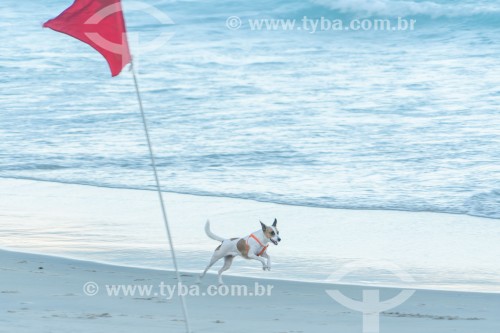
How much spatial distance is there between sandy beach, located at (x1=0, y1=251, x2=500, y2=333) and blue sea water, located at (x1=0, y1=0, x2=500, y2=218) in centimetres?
319

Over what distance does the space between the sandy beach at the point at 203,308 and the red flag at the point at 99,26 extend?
1.49 metres

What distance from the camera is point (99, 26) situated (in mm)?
6156

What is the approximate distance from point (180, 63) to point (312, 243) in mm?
14823

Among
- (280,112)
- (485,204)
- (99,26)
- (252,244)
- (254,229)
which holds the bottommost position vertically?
(280,112)

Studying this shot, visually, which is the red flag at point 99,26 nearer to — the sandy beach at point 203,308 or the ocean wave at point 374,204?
the sandy beach at point 203,308

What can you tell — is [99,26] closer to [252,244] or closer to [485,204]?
[252,244]

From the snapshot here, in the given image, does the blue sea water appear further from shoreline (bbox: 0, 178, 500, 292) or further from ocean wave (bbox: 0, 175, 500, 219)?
shoreline (bbox: 0, 178, 500, 292)

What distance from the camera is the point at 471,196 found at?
35.6 ft

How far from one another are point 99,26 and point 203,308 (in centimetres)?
186

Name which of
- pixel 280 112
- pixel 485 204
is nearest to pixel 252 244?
pixel 485 204

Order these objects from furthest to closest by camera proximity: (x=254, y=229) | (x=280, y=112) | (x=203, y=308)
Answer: (x=280, y=112) → (x=254, y=229) → (x=203, y=308)

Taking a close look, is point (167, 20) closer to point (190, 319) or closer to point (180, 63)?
point (180, 63)

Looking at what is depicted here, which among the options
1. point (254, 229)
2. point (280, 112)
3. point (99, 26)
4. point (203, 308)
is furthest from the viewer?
point (280, 112)

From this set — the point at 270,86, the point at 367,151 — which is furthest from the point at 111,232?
the point at 270,86
